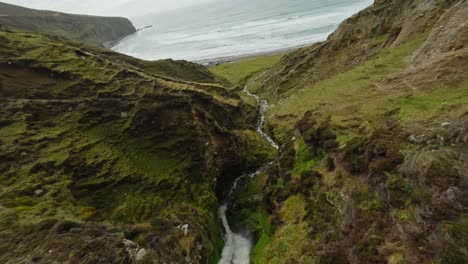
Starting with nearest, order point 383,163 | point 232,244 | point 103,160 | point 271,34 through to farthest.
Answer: point 383,163 < point 232,244 < point 103,160 < point 271,34

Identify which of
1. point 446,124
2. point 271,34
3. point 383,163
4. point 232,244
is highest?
point 271,34

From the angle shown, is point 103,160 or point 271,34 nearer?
point 103,160

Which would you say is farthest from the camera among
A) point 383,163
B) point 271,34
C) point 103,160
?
point 271,34

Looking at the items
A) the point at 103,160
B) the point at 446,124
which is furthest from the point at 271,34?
the point at 446,124

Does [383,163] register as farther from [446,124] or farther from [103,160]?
[103,160]

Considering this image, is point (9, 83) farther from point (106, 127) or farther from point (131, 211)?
point (131, 211)

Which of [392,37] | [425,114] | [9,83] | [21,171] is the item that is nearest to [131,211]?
[21,171]

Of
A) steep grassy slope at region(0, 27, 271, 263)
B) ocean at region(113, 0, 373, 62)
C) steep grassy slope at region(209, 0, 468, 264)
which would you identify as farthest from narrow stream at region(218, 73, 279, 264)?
ocean at region(113, 0, 373, 62)

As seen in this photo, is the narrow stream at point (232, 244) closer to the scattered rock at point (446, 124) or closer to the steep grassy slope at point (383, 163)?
the steep grassy slope at point (383, 163)
